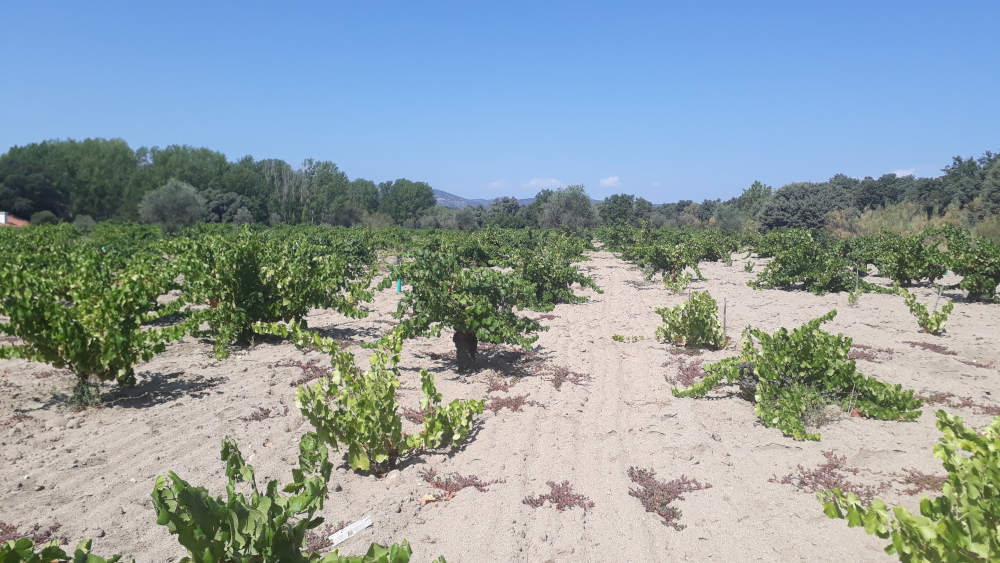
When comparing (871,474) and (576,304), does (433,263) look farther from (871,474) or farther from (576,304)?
(576,304)

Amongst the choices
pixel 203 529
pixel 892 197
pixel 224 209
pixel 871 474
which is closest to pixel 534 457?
pixel 871 474

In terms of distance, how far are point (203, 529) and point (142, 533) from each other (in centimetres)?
190

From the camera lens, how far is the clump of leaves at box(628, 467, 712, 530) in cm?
385

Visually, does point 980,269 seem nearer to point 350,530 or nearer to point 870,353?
point 870,353

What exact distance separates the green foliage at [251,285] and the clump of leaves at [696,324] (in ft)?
14.7

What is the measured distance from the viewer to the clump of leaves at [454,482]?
4.27 m

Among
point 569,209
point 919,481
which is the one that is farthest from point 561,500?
point 569,209

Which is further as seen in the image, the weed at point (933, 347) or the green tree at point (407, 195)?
the green tree at point (407, 195)

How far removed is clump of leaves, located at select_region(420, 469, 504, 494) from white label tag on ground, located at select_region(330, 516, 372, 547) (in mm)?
689

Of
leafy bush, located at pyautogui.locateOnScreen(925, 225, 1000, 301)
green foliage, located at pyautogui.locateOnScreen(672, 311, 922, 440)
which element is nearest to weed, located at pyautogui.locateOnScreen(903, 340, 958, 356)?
green foliage, located at pyautogui.locateOnScreen(672, 311, 922, 440)

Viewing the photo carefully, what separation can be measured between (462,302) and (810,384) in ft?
12.0

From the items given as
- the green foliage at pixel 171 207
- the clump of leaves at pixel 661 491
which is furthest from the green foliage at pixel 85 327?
the green foliage at pixel 171 207

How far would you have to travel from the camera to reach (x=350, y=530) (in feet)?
11.9

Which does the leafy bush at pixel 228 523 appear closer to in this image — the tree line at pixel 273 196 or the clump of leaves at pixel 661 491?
the clump of leaves at pixel 661 491
